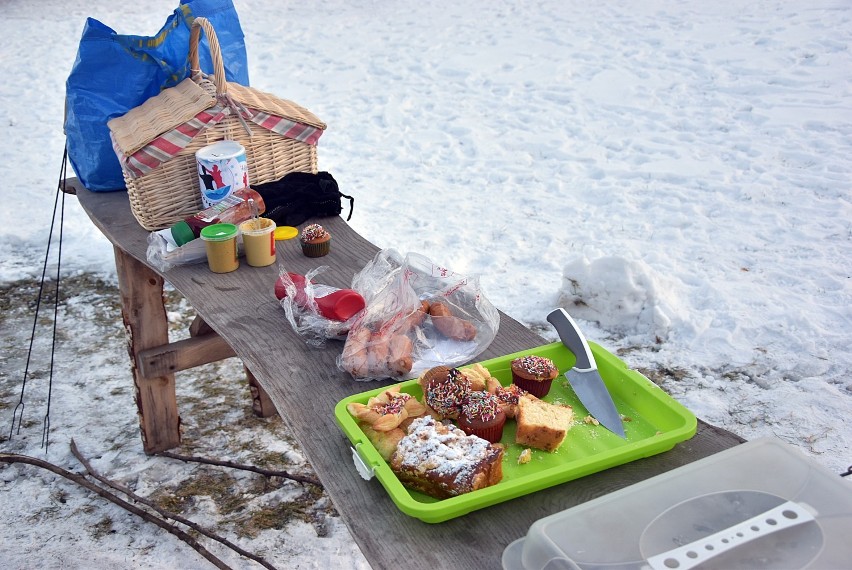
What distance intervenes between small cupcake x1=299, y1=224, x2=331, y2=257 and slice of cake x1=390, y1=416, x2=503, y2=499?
3.59 ft

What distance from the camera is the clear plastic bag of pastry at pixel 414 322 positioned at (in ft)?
5.71

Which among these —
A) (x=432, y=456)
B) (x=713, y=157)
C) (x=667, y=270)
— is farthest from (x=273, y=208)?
(x=713, y=157)

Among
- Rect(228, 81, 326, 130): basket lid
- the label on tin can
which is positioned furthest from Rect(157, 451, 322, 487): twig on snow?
Rect(228, 81, 326, 130): basket lid

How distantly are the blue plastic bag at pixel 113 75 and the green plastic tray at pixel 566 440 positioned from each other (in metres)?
1.80

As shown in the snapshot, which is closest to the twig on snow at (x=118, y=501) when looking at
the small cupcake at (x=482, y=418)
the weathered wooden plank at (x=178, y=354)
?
the weathered wooden plank at (x=178, y=354)

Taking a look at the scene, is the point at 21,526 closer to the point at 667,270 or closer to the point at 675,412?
the point at 675,412

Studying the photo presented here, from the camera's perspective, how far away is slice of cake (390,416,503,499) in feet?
4.35

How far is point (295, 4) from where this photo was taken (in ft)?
36.8

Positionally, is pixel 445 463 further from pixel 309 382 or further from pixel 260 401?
pixel 260 401

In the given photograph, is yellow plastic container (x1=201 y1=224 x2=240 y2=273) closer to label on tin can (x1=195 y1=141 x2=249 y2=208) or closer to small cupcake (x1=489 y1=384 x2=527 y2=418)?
label on tin can (x1=195 y1=141 x2=249 y2=208)

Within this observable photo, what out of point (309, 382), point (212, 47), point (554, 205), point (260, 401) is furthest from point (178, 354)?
point (554, 205)

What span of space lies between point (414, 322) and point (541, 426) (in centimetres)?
50

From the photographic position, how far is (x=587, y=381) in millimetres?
1674

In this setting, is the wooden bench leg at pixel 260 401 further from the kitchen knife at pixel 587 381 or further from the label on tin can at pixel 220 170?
the kitchen knife at pixel 587 381
